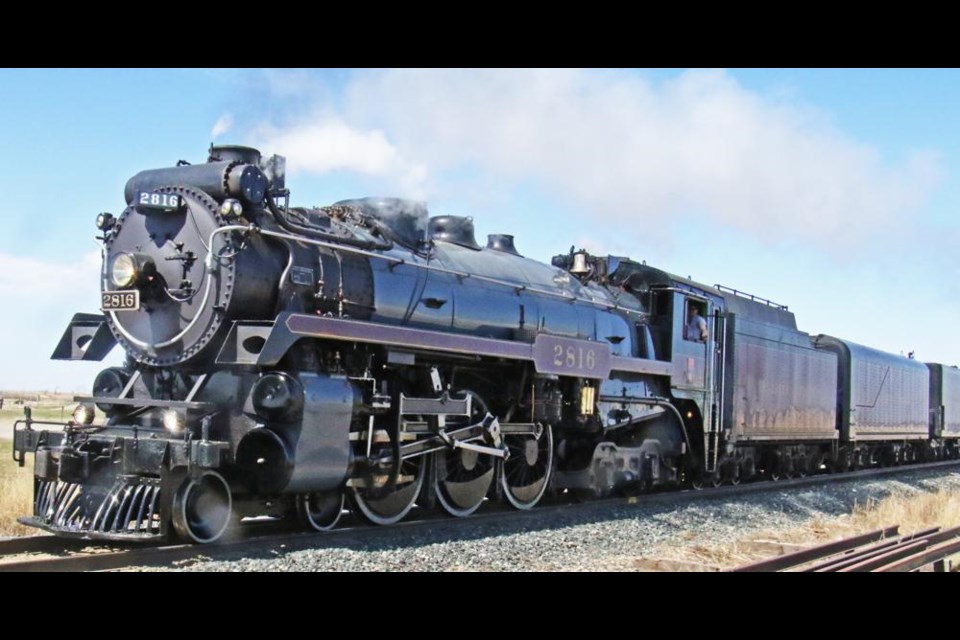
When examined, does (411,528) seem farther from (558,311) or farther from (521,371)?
(558,311)

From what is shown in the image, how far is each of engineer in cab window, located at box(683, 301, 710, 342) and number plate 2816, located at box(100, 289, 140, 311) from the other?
32.2 feet

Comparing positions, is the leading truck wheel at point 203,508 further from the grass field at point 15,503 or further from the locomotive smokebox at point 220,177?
the locomotive smokebox at point 220,177

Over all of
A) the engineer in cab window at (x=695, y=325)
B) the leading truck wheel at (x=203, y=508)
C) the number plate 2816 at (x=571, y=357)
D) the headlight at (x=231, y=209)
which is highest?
the headlight at (x=231, y=209)

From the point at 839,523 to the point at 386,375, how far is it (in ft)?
21.4

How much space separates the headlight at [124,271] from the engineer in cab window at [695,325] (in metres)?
9.84

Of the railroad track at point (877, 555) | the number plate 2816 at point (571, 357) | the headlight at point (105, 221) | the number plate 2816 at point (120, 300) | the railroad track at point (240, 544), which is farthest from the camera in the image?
the number plate 2816 at point (571, 357)

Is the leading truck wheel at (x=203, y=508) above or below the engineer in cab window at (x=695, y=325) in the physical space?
below

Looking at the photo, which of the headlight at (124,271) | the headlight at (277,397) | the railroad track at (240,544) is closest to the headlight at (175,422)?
the headlight at (277,397)

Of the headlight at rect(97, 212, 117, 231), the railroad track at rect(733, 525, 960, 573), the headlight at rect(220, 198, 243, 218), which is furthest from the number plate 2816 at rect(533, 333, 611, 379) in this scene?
the headlight at rect(97, 212, 117, 231)

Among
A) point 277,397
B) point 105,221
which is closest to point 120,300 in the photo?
point 105,221

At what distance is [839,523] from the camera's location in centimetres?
1256

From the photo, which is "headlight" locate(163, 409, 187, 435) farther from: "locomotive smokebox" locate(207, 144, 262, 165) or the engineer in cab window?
the engineer in cab window

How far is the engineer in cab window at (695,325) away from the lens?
16406mm

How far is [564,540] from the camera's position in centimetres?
1009
